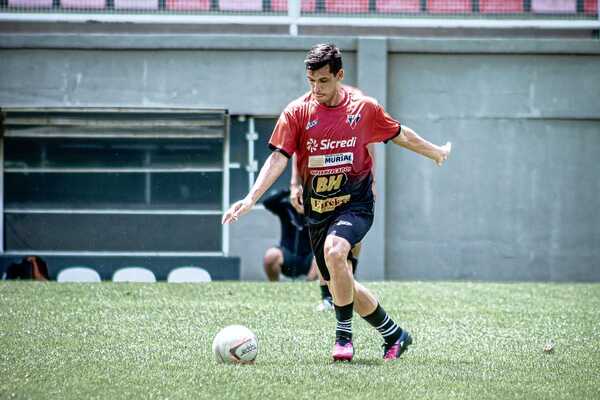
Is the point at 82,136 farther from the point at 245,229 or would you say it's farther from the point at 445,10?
the point at 445,10

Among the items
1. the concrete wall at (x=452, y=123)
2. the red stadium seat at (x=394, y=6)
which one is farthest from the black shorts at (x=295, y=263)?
the red stadium seat at (x=394, y=6)

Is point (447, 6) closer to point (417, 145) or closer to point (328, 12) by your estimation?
point (328, 12)

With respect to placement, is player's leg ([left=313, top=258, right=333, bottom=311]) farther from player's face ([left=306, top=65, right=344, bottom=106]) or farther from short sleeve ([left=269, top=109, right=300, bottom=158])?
player's face ([left=306, top=65, right=344, bottom=106])

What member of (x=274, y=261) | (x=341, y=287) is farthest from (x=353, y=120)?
(x=274, y=261)

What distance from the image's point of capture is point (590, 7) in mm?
16953

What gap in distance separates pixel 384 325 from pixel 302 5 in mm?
10056

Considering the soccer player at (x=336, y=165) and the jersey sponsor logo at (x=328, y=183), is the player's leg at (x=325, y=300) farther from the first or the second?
the jersey sponsor logo at (x=328, y=183)

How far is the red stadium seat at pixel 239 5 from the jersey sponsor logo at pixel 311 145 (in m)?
9.67

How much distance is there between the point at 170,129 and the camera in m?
16.7

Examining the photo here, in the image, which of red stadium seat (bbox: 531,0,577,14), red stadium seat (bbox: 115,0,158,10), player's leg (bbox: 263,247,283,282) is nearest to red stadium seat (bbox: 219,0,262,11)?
red stadium seat (bbox: 115,0,158,10)

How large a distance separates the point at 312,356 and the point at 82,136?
1017 centimetres

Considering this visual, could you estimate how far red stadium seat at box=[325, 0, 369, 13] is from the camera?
16.5m

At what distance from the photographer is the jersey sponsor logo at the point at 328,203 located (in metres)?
7.13

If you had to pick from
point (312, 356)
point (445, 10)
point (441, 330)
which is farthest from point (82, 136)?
point (312, 356)
